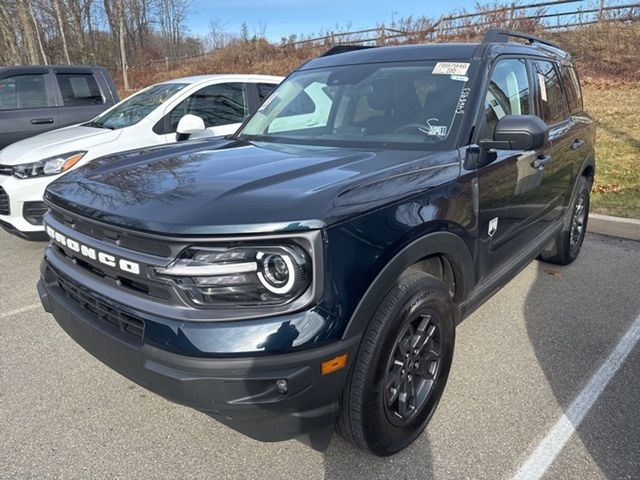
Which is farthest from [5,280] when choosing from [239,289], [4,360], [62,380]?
[239,289]

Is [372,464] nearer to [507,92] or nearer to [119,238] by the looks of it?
[119,238]

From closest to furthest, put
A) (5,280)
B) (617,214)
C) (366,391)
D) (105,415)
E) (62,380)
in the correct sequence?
(366,391)
(105,415)
(62,380)
(5,280)
(617,214)

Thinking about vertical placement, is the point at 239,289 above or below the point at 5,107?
below

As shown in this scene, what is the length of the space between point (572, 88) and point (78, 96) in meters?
6.61

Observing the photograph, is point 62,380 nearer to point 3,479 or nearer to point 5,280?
point 3,479

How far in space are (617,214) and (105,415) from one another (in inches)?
223

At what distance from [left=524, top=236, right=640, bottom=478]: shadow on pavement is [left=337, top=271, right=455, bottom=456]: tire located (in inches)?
26.3

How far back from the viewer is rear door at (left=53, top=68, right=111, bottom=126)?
7230 millimetres

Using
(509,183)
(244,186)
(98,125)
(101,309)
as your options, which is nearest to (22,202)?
(98,125)

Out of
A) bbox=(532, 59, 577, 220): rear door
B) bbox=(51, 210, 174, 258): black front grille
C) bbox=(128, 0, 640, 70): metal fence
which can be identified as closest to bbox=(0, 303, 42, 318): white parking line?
bbox=(51, 210, 174, 258): black front grille

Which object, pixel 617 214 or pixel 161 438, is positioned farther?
pixel 617 214

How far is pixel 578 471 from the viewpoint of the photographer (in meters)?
2.24

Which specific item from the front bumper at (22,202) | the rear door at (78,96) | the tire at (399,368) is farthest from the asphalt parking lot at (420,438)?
the rear door at (78,96)

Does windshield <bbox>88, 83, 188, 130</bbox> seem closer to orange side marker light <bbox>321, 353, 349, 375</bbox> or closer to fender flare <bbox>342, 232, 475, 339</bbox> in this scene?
fender flare <bbox>342, 232, 475, 339</bbox>
